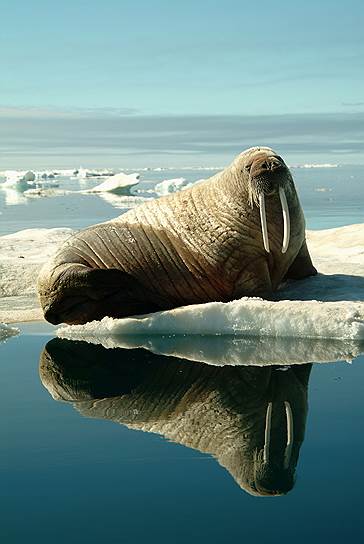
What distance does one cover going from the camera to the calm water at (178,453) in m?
2.97

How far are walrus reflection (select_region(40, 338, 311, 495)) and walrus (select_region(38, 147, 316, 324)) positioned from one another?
0.86m

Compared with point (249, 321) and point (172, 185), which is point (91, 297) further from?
point (172, 185)

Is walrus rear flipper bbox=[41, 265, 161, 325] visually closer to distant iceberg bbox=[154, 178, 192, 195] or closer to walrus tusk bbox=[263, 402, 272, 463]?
walrus tusk bbox=[263, 402, 272, 463]

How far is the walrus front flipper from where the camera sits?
746 cm

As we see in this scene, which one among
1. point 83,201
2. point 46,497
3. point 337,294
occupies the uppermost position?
point 46,497

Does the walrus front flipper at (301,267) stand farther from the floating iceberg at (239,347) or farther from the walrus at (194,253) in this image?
the floating iceberg at (239,347)

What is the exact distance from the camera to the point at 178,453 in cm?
367

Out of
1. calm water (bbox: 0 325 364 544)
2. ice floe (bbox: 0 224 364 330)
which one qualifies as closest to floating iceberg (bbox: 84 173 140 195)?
ice floe (bbox: 0 224 364 330)

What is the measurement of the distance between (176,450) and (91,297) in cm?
312

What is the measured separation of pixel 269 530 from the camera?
2891mm

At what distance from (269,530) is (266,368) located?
2248 millimetres

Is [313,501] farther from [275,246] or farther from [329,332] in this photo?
[275,246]

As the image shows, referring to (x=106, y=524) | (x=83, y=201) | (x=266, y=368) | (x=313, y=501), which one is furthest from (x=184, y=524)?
(x=83, y=201)

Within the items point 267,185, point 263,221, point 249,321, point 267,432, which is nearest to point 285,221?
point 263,221
